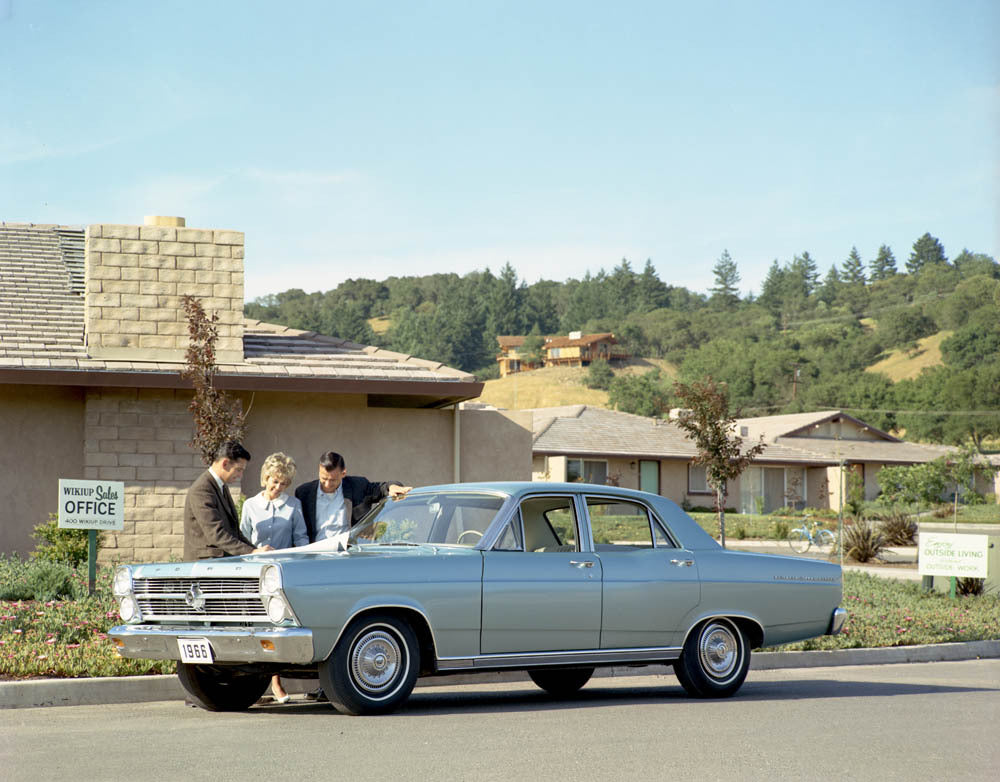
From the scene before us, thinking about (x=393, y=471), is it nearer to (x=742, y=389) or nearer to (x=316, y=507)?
(x=316, y=507)

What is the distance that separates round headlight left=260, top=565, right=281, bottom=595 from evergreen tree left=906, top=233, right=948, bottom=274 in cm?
17390

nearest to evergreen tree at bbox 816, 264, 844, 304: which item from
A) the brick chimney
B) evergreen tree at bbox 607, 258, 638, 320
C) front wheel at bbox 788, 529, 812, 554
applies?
evergreen tree at bbox 607, 258, 638, 320

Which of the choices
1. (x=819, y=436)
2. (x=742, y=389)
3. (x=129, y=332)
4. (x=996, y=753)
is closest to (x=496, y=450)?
(x=129, y=332)

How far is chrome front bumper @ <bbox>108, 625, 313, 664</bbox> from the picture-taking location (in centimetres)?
827

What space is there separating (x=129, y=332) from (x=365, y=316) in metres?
151

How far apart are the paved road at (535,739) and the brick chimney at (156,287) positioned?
9.06m

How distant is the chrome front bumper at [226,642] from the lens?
827cm

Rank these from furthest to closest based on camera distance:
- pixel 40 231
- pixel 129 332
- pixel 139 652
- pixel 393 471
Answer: pixel 40 231, pixel 393 471, pixel 129 332, pixel 139 652

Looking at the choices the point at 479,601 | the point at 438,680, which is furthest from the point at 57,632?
the point at 479,601

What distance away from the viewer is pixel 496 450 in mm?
20219

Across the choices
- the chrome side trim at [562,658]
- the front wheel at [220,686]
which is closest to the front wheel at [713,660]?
the chrome side trim at [562,658]

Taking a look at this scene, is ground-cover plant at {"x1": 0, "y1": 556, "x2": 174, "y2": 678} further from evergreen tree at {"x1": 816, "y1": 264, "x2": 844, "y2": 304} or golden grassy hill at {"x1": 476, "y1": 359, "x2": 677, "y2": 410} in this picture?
evergreen tree at {"x1": 816, "y1": 264, "x2": 844, "y2": 304}

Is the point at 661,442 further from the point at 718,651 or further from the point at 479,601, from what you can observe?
the point at 479,601

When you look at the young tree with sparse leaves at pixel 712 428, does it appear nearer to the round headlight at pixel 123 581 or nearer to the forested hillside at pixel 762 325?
the round headlight at pixel 123 581
